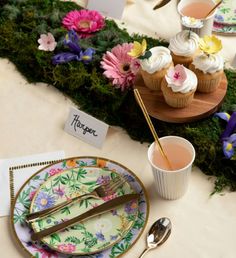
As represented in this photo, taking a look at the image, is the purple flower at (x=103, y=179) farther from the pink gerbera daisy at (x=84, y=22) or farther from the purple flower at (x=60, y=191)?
Result: the pink gerbera daisy at (x=84, y=22)

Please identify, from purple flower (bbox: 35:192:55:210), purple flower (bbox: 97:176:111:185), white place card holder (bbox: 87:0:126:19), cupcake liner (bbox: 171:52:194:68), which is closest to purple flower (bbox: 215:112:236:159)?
cupcake liner (bbox: 171:52:194:68)

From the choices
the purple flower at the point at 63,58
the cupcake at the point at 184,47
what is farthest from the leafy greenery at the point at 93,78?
the cupcake at the point at 184,47

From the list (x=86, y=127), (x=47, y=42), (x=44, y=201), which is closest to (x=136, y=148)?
(x=86, y=127)

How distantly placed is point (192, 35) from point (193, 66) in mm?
69

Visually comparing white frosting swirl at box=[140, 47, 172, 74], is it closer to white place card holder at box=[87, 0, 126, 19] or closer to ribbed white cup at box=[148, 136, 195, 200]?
ribbed white cup at box=[148, 136, 195, 200]

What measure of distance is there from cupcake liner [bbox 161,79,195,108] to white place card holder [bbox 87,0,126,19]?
0.38 metres

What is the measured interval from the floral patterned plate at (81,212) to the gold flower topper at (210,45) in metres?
0.28

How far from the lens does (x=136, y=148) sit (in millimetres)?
987

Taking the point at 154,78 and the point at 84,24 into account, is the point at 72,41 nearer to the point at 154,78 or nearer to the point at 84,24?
the point at 84,24

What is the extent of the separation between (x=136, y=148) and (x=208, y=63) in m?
0.22

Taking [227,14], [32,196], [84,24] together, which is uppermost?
[227,14]

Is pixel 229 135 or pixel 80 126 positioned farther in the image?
pixel 80 126

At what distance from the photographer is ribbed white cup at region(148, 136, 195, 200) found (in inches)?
32.1

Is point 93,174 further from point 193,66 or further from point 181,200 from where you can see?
point 193,66
